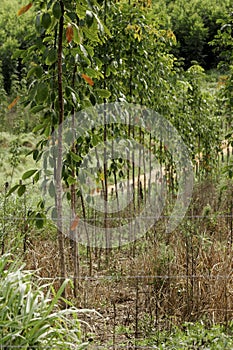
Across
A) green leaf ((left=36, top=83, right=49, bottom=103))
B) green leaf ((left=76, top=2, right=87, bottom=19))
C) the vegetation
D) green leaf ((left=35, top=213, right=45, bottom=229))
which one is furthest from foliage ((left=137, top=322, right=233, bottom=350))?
green leaf ((left=76, top=2, right=87, bottom=19))

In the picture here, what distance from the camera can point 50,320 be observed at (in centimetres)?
222

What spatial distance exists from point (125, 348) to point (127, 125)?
2369mm

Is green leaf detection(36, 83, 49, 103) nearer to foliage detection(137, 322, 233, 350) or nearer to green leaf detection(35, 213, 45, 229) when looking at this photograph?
green leaf detection(35, 213, 45, 229)

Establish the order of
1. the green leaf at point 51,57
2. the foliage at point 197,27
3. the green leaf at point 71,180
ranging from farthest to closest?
the foliage at point 197,27 → the green leaf at point 71,180 → the green leaf at point 51,57

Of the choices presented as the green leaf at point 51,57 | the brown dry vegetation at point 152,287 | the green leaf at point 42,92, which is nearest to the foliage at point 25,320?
the brown dry vegetation at point 152,287

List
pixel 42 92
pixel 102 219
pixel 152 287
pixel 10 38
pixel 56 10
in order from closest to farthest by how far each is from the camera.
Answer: pixel 56 10
pixel 42 92
pixel 152 287
pixel 102 219
pixel 10 38

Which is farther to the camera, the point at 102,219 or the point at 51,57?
the point at 102,219

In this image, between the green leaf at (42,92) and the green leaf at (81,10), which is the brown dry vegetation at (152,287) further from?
the green leaf at (81,10)

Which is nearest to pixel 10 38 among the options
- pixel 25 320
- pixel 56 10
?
pixel 56 10

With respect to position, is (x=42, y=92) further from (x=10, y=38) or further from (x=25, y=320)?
(x=10, y=38)

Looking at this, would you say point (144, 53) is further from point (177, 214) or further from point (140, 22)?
point (177, 214)

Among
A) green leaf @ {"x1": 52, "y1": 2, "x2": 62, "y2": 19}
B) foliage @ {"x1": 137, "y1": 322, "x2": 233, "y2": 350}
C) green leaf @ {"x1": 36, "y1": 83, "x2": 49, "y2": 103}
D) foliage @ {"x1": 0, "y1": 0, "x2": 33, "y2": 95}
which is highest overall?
foliage @ {"x1": 0, "y1": 0, "x2": 33, "y2": 95}

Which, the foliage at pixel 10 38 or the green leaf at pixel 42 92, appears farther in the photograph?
the foliage at pixel 10 38

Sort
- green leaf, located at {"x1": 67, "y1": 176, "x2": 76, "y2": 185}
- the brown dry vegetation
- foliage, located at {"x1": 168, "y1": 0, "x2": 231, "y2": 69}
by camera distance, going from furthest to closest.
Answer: foliage, located at {"x1": 168, "y1": 0, "x2": 231, "y2": 69}, the brown dry vegetation, green leaf, located at {"x1": 67, "y1": 176, "x2": 76, "y2": 185}
